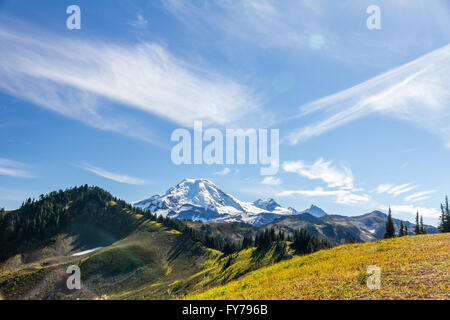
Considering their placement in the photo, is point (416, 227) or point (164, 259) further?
point (164, 259)

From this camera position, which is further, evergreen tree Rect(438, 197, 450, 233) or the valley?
evergreen tree Rect(438, 197, 450, 233)

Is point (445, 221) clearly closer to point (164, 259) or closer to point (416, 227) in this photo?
point (416, 227)

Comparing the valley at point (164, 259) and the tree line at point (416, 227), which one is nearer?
the valley at point (164, 259)

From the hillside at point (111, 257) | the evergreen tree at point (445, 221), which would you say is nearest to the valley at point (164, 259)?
A: the hillside at point (111, 257)

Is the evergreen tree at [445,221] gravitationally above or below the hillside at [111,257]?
above

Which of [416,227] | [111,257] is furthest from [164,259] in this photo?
[416,227]

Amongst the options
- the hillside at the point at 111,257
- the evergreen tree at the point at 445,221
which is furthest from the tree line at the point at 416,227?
the hillside at the point at 111,257

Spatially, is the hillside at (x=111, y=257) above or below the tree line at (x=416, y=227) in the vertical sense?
below

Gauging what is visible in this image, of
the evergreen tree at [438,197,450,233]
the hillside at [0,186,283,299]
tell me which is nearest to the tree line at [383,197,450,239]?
the evergreen tree at [438,197,450,233]

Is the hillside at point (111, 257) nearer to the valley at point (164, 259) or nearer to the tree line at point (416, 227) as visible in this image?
the valley at point (164, 259)

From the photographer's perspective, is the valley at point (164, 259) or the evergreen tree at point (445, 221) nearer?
the valley at point (164, 259)

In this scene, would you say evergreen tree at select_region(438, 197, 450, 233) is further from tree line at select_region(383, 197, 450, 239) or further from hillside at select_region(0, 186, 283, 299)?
hillside at select_region(0, 186, 283, 299)

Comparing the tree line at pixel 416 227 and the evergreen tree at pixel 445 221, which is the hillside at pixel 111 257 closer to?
the tree line at pixel 416 227
